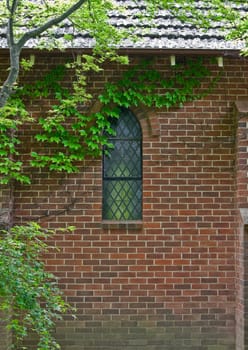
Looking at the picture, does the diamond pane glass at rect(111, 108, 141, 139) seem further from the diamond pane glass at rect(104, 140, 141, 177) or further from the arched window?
the diamond pane glass at rect(104, 140, 141, 177)

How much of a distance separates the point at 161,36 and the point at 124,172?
88.4 inches

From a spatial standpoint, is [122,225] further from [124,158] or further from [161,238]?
[124,158]

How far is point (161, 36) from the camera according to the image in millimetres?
10734

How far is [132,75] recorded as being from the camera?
11109 mm

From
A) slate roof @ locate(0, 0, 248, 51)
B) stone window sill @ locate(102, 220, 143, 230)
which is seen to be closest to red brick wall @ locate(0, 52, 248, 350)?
stone window sill @ locate(102, 220, 143, 230)

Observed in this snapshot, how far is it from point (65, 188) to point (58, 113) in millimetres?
1192

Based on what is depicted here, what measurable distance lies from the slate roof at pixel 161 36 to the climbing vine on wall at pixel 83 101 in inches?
21.6

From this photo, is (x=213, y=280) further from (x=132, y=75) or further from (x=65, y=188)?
(x=132, y=75)

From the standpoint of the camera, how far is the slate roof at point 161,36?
10.5 meters

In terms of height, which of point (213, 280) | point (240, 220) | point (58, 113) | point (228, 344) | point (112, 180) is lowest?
point (228, 344)

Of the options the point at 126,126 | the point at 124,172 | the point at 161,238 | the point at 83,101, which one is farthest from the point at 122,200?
the point at 83,101

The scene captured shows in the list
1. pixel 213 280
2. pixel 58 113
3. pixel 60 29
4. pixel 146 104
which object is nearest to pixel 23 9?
pixel 60 29

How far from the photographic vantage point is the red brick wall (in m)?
10.8

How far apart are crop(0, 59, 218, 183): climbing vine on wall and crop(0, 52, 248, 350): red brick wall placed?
186mm
